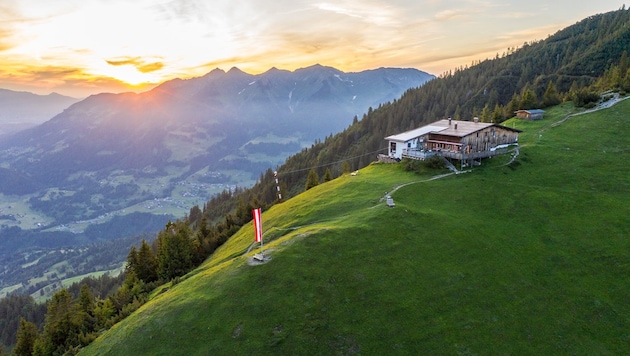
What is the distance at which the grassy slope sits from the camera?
108 feet

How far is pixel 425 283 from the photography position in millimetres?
38250

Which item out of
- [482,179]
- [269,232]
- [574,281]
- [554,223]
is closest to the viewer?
[574,281]

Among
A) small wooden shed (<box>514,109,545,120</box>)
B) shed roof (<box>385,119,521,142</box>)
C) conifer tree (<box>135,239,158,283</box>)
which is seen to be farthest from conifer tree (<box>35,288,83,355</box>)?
small wooden shed (<box>514,109,545,120</box>)

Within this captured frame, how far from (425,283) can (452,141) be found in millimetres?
42770

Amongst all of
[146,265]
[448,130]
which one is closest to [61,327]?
[146,265]

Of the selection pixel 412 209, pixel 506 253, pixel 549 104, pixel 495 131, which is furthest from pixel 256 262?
pixel 549 104

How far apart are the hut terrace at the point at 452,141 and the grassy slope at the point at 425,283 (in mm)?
13463

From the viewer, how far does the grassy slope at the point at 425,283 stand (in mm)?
32844

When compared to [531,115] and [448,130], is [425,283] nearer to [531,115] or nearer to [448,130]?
[448,130]

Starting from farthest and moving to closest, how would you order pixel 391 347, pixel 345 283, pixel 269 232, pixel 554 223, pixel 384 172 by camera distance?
pixel 384 172
pixel 269 232
pixel 554 223
pixel 345 283
pixel 391 347

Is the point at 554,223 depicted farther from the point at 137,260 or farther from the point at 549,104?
the point at 549,104

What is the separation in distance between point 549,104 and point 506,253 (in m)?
89.9

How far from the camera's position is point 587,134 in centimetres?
8044

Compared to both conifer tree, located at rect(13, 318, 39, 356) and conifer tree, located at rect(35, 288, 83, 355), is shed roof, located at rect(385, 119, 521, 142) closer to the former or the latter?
conifer tree, located at rect(35, 288, 83, 355)
